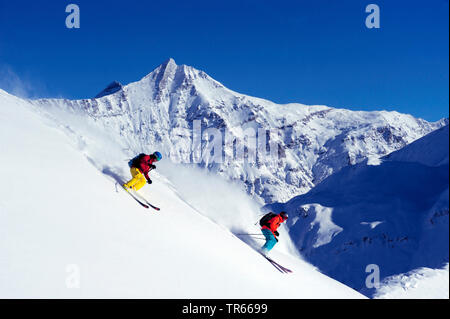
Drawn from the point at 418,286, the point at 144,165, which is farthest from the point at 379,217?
the point at 144,165

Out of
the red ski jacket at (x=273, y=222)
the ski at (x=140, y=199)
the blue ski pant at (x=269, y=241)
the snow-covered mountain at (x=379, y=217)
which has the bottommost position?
the blue ski pant at (x=269, y=241)

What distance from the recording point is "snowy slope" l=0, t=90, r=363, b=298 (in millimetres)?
7020

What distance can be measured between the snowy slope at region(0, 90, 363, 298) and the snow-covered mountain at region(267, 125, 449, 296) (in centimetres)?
2848

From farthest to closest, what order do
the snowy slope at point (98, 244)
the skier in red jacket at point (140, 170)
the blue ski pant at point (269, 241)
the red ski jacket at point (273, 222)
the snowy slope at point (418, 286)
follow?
1. the snowy slope at point (418, 286)
2. the red ski jacket at point (273, 222)
3. the blue ski pant at point (269, 241)
4. the skier in red jacket at point (140, 170)
5. the snowy slope at point (98, 244)

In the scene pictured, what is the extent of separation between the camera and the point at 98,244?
8.28 metres

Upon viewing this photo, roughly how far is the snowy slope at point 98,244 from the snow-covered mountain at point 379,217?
28.5 metres

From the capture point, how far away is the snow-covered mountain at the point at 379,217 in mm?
40531

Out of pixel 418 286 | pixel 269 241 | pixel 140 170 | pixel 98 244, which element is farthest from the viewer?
pixel 418 286

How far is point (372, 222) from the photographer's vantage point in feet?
156

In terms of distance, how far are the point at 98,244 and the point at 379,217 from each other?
46.2 metres

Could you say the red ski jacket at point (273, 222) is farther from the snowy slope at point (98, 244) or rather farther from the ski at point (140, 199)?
the ski at point (140, 199)

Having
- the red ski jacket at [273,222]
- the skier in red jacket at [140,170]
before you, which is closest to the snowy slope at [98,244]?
the skier in red jacket at [140,170]

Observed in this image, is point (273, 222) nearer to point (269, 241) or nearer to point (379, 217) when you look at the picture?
point (269, 241)
